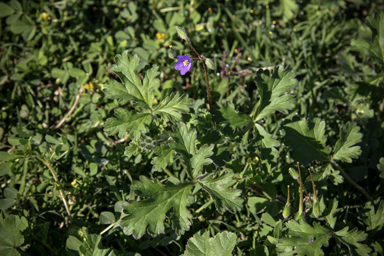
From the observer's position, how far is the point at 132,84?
261cm

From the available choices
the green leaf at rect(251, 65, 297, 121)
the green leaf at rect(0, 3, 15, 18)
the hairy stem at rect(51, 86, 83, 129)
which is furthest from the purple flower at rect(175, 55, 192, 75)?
the green leaf at rect(0, 3, 15, 18)

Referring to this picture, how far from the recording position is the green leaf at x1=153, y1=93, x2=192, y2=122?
2469 millimetres

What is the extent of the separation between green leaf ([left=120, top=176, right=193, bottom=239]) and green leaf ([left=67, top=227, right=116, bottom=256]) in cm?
39

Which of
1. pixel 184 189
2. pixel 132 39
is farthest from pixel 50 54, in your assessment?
pixel 184 189

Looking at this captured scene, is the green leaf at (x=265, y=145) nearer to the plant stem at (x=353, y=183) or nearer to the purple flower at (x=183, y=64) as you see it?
the plant stem at (x=353, y=183)

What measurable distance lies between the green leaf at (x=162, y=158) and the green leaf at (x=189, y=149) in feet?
0.41

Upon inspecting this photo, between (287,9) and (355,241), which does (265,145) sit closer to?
(355,241)

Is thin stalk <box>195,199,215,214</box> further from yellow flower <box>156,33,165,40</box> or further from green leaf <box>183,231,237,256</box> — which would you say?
yellow flower <box>156,33,165,40</box>

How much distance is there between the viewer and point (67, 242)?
103 inches

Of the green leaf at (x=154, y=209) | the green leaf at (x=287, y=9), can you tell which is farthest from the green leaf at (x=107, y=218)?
the green leaf at (x=287, y=9)

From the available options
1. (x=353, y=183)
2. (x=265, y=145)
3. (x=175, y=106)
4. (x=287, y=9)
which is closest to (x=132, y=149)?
(x=175, y=106)

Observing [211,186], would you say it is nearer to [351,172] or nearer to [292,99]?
[292,99]

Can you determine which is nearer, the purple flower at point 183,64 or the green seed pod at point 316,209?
the green seed pod at point 316,209

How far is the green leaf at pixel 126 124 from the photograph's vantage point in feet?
8.00
